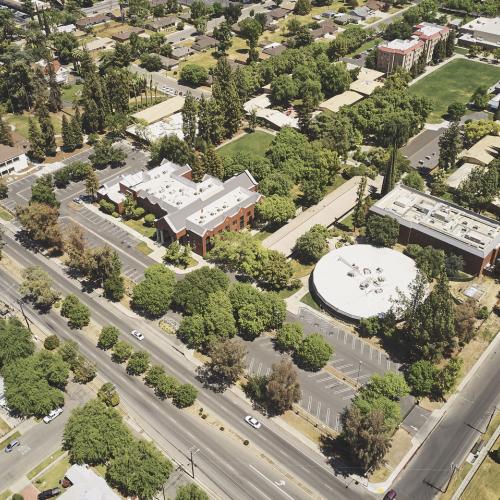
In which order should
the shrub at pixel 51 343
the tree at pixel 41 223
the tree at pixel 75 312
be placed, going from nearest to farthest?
1. the shrub at pixel 51 343
2. the tree at pixel 75 312
3. the tree at pixel 41 223

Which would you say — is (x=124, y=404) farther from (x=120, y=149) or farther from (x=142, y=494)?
(x=120, y=149)

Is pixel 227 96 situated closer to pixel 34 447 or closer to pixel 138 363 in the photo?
pixel 138 363

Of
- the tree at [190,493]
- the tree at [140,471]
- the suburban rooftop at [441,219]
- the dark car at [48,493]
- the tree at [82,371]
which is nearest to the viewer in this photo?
the tree at [190,493]

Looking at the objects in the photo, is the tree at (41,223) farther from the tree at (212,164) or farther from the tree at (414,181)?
the tree at (414,181)

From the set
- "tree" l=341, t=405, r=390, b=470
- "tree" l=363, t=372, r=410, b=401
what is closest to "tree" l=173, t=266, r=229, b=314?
"tree" l=363, t=372, r=410, b=401

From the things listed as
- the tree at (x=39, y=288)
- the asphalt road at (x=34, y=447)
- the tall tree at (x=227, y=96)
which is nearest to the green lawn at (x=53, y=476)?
the asphalt road at (x=34, y=447)

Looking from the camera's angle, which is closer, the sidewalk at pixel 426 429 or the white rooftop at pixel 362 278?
the sidewalk at pixel 426 429

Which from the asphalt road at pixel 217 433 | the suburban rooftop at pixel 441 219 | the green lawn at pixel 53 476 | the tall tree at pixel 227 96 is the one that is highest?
the tall tree at pixel 227 96
